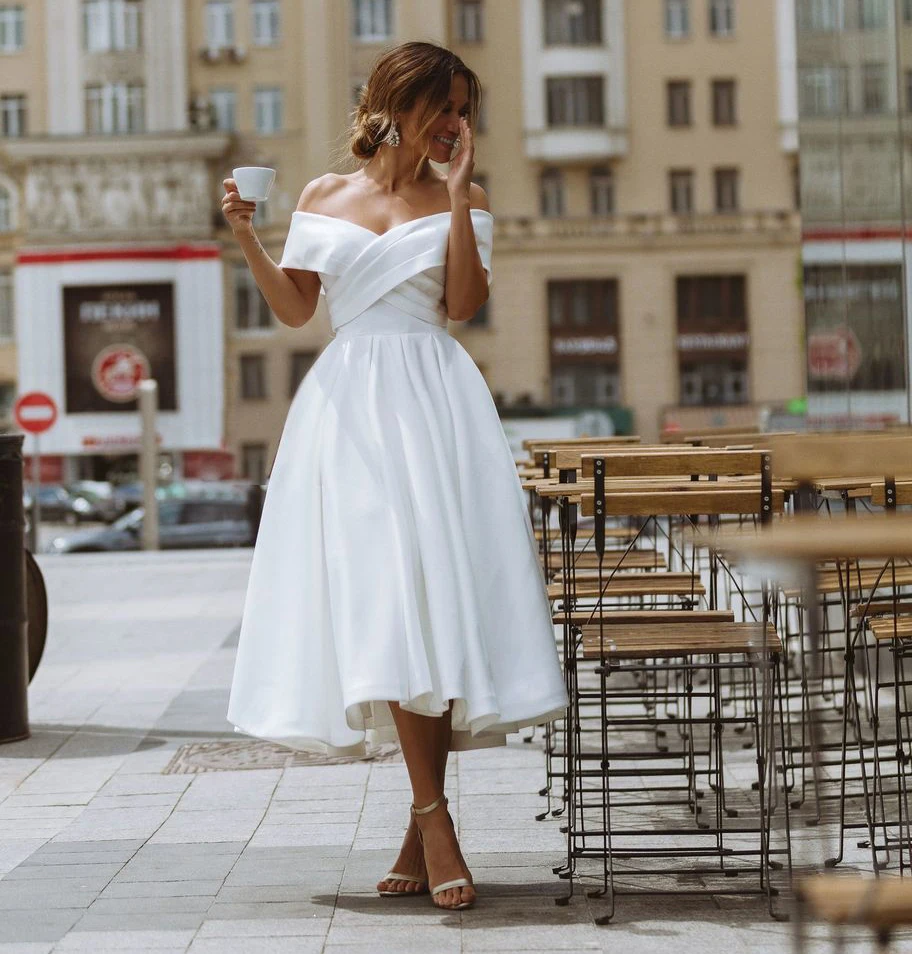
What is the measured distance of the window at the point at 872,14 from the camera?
36.5 ft

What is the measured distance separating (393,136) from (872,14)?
7.67 m

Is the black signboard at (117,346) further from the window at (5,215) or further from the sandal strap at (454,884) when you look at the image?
the sandal strap at (454,884)

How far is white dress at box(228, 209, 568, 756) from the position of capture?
4.26m

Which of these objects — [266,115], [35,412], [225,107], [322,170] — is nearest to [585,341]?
[322,170]

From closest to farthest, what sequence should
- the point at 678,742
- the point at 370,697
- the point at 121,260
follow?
the point at 370,697, the point at 678,742, the point at 121,260

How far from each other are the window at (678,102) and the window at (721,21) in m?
1.71

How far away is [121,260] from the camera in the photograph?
52688 millimetres

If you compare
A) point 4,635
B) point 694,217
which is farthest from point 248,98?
point 4,635

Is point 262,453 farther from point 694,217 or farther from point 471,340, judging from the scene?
point 694,217

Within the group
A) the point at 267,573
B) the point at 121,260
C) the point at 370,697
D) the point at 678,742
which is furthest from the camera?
the point at 121,260

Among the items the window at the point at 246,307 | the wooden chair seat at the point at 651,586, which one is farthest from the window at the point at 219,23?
the wooden chair seat at the point at 651,586

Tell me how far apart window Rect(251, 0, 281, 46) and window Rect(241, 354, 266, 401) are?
9078mm

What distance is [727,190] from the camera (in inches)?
2116

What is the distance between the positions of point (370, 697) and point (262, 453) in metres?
50.3
